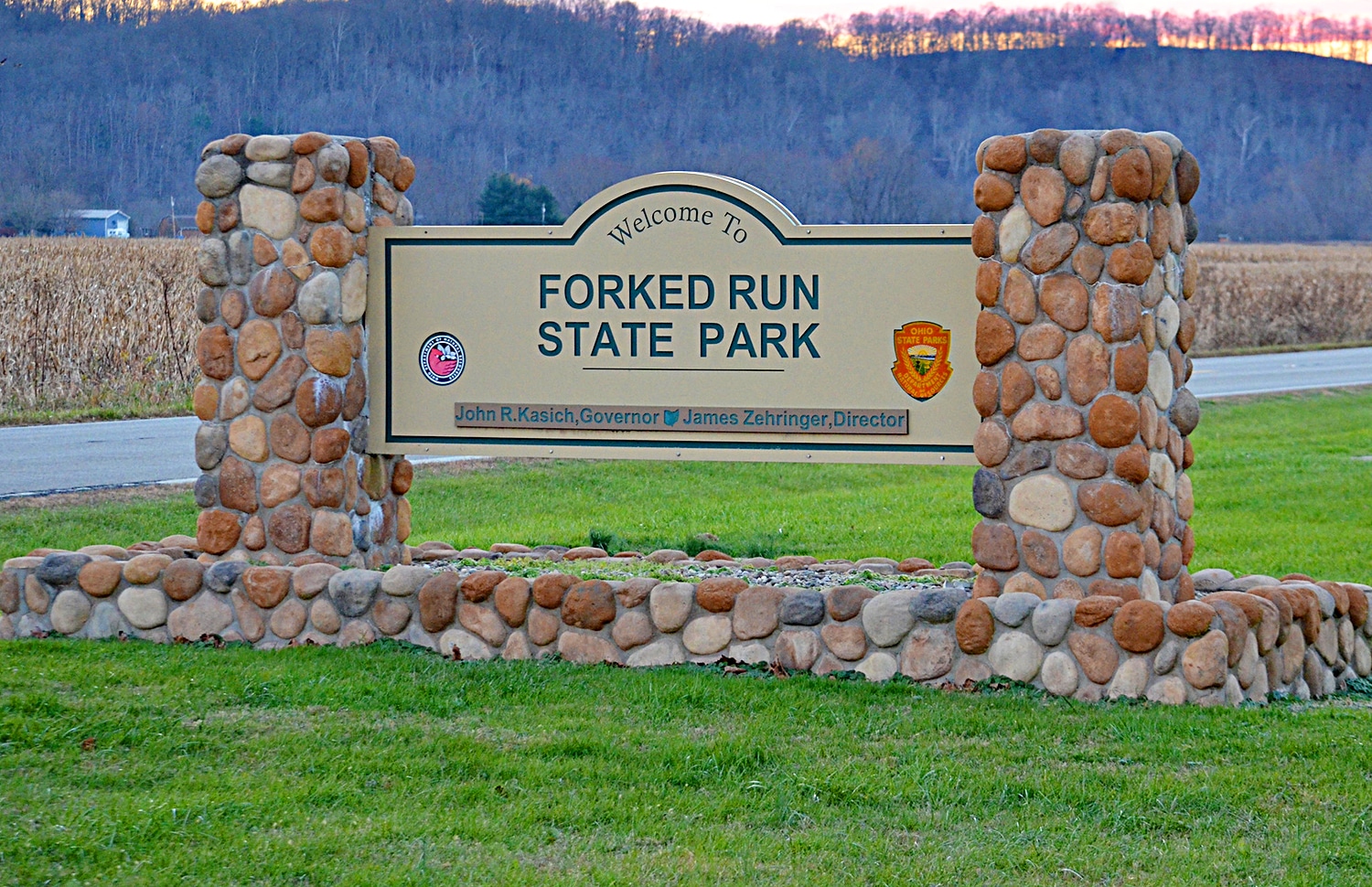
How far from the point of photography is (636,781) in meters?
4.82

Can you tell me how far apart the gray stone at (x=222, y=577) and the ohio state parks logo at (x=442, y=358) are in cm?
131

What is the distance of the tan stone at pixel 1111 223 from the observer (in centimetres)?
604

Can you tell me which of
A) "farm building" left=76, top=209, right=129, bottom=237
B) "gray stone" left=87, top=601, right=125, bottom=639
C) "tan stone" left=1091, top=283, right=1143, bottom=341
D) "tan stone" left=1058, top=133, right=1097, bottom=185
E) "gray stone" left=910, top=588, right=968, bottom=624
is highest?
"farm building" left=76, top=209, right=129, bottom=237

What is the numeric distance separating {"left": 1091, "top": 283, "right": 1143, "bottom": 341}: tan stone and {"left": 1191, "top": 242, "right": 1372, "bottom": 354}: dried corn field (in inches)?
1007

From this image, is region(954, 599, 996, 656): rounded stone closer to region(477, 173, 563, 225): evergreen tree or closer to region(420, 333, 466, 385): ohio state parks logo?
region(420, 333, 466, 385): ohio state parks logo

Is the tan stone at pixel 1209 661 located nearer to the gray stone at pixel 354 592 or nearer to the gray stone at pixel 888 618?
the gray stone at pixel 888 618

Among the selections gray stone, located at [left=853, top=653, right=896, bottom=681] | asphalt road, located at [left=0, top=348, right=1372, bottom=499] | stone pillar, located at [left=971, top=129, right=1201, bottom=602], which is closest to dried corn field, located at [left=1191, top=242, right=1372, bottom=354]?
asphalt road, located at [left=0, top=348, right=1372, bottom=499]

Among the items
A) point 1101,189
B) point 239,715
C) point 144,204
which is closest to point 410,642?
point 239,715

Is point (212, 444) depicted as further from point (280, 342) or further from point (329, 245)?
point (329, 245)

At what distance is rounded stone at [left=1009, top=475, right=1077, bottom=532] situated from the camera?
623 cm

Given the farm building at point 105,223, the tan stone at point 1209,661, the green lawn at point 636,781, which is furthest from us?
the farm building at point 105,223

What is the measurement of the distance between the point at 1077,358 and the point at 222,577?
12.5 feet

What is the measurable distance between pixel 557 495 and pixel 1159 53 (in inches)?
5213

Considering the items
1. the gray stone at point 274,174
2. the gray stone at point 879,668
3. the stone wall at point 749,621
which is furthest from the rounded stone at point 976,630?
the gray stone at point 274,174
